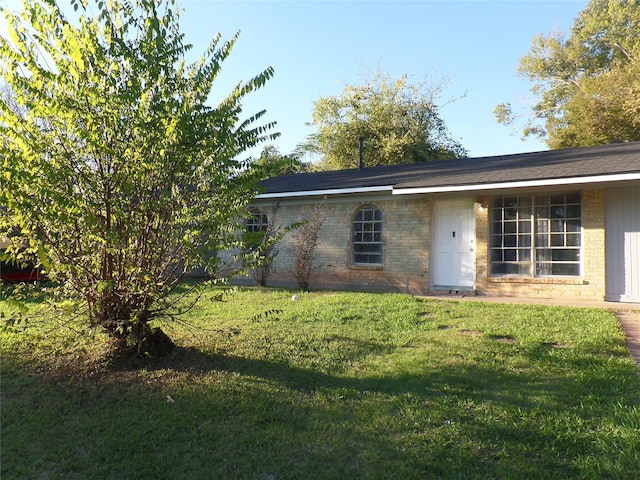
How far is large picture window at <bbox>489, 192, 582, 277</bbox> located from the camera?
952cm

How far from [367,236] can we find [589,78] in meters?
19.9

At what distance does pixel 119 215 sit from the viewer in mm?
4316

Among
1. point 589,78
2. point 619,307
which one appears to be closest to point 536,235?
point 619,307

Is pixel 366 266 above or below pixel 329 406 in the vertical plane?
above

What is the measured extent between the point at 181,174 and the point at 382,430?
308 cm

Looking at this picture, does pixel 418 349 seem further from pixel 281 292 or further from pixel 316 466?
pixel 281 292

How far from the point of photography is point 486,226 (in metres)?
10.3

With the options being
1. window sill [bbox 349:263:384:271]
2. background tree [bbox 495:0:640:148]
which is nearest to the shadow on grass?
window sill [bbox 349:263:384:271]

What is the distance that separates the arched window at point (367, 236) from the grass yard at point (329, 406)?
550cm

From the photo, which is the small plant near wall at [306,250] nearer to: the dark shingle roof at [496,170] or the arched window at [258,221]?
the dark shingle roof at [496,170]

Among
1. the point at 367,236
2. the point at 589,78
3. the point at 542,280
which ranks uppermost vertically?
the point at 589,78

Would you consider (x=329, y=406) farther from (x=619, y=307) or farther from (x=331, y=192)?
(x=331, y=192)

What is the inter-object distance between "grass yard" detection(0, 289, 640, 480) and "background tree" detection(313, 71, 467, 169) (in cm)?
2570

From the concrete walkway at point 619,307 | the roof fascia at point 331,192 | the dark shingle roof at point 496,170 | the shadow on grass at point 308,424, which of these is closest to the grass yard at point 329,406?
the shadow on grass at point 308,424
